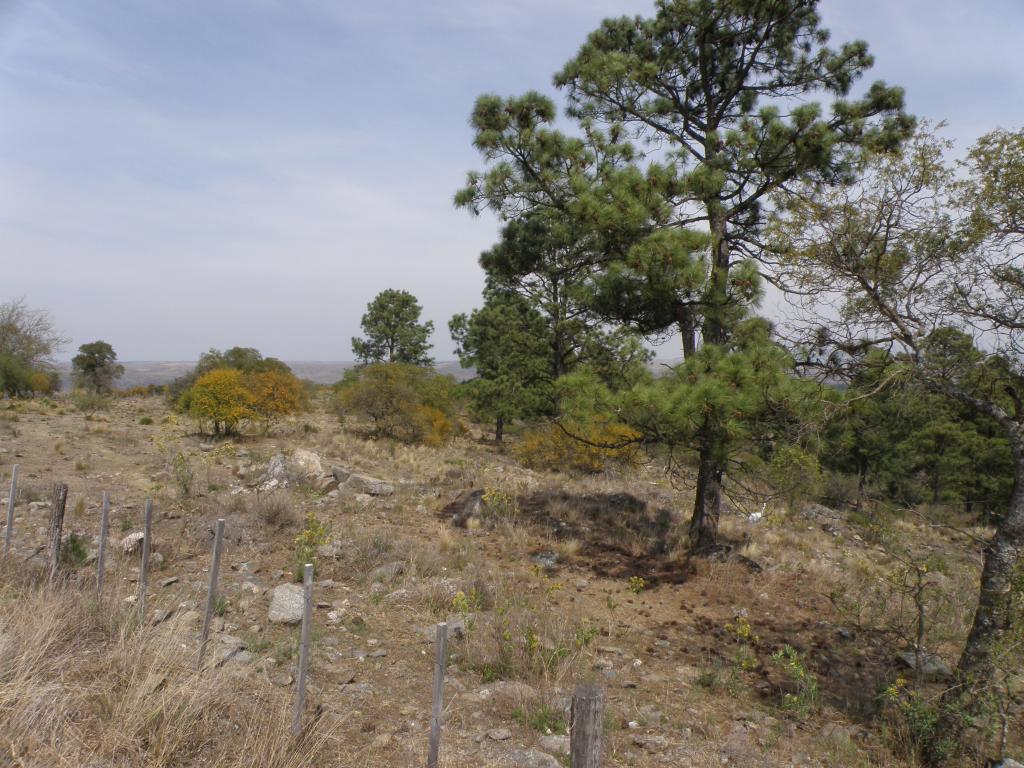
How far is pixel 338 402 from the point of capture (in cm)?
2088

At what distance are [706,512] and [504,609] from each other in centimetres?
404

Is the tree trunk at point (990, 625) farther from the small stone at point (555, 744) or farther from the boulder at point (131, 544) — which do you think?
the boulder at point (131, 544)

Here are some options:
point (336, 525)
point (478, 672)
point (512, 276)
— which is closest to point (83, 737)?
point (478, 672)

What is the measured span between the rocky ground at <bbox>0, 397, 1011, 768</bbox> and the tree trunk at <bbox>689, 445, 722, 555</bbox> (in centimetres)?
40

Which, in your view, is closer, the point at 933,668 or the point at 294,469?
the point at 933,668

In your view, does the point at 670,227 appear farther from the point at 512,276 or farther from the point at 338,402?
the point at 338,402

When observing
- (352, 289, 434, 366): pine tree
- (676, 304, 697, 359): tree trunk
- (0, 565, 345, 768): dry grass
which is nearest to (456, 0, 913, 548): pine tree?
(676, 304, 697, 359): tree trunk

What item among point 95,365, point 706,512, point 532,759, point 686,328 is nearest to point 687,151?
point 686,328

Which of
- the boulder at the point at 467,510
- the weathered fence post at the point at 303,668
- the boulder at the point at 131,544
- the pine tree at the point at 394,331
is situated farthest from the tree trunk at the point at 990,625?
the pine tree at the point at 394,331

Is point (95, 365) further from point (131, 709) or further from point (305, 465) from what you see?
point (131, 709)

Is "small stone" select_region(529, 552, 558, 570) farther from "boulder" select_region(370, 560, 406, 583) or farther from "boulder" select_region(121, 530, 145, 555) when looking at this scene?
"boulder" select_region(121, 530, 145, 555)

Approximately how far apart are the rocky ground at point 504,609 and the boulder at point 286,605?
0.02 m

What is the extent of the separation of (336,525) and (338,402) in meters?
12.5

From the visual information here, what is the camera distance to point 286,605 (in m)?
5.77
